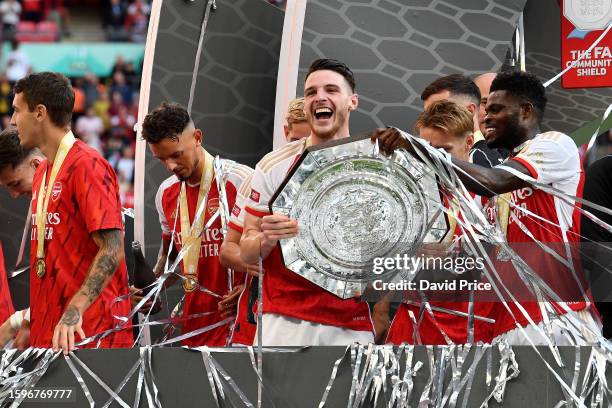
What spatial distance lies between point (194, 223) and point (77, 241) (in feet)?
2.47

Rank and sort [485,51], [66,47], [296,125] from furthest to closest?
[66,47] → [485,51] → [296,125]

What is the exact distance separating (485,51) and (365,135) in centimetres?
247

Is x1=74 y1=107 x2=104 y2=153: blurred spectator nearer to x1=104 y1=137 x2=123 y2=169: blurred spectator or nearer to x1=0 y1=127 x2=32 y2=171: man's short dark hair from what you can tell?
x1=104 y1=137 x2=123 y2=169: blurred spectator

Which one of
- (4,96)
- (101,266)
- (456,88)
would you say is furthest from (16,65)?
(101,266)

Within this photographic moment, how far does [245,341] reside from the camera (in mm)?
3930

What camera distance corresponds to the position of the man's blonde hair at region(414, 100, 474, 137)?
3654 millimetres

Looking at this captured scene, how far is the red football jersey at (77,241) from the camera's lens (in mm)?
3686

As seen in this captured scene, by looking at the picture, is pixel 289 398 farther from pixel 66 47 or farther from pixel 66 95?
pixel 66 47

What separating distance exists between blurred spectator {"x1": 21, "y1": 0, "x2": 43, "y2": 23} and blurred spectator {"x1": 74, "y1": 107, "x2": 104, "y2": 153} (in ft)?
10.0

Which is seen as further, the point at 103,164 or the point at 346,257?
the point at 103,164

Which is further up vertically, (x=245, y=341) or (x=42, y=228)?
(x=42, y=228)

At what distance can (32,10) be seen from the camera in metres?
17.6

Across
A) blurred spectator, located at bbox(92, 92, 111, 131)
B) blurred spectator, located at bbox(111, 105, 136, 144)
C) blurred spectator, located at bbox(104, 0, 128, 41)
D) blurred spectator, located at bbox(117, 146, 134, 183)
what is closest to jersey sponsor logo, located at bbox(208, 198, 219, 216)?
blurred spectator, located at bbox(117, 146, 134, 183)

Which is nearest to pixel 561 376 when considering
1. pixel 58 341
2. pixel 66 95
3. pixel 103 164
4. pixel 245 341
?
pixel 58 341
